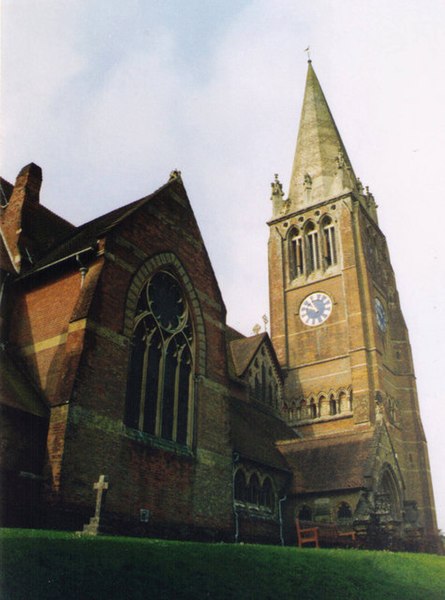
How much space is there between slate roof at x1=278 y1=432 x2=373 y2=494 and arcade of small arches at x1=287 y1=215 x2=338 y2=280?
14823 mm

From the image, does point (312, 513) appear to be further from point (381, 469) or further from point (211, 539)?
point (211, 539)

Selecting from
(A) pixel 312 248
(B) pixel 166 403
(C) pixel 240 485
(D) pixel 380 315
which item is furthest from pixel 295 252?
(B) pixel 166 403

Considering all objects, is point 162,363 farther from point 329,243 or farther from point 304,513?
point 329,243

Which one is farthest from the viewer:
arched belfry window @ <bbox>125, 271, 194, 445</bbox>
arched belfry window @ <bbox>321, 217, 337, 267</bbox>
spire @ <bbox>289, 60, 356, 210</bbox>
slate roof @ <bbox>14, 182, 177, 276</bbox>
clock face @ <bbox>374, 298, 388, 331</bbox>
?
spire @ <bbox>289, 60, 356, 210</bbox>

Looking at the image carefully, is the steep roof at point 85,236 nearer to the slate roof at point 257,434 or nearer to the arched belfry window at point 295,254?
the slate roof at point 257,434

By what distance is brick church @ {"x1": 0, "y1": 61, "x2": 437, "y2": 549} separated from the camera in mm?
15398

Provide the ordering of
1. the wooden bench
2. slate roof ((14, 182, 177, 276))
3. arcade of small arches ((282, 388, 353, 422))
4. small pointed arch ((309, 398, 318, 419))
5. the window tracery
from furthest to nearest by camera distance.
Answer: small pointed arch ((309, 398, 318, 419)) < arcade of small arches ((282, 388, 353, 422)) < the window tracery < the wooden bench < slate roof ((14, 182, 177, 276))

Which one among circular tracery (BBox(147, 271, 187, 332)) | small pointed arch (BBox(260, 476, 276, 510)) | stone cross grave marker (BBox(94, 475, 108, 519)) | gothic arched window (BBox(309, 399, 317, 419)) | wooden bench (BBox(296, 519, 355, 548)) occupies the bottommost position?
wooden bench (BBox(296, 519, 355, 548))

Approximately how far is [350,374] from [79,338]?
78.7ft

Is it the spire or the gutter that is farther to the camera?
the spire

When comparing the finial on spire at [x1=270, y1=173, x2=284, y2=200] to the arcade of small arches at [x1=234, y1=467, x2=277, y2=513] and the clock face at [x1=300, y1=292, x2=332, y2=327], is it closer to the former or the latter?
the clock face at [x1=300, y1=292, x2=332, y2=327]

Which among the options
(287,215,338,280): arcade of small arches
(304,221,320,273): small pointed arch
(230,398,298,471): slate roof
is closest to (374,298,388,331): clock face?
(287,215,338,280): arcade of small arches

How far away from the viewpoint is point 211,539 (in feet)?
62.1

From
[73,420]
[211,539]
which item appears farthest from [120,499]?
[211,539]
